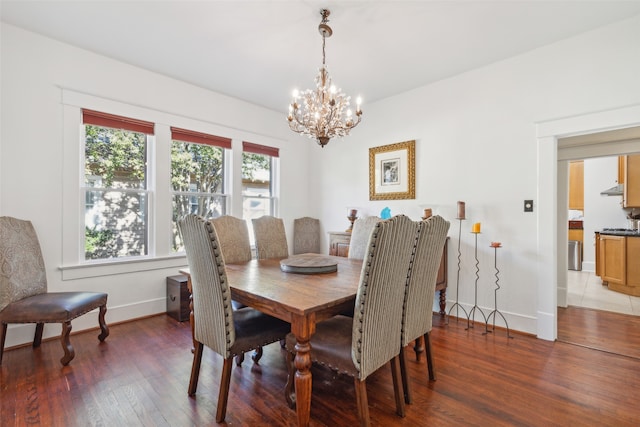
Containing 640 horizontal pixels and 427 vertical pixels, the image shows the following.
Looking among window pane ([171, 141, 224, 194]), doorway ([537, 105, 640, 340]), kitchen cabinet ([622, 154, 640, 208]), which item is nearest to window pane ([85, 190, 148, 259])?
window pane ([171, 141, 224, 194])

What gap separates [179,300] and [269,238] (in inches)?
46.6

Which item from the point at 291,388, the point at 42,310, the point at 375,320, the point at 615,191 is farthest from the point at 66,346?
the point at 615,191

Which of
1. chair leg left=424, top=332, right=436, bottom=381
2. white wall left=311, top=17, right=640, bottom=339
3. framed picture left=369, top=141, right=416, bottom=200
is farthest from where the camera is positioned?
framed picture left=369, top=141, right=416, bottom=200

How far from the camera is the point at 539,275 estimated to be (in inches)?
113

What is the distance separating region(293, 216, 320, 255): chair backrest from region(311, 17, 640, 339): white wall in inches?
54.9

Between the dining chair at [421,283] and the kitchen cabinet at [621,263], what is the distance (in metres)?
4.22

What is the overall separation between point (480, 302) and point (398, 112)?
2.50m

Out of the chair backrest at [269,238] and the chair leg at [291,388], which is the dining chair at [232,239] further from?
the chair leg at [291,388]

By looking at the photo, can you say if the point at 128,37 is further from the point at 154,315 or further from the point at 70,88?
the point at 154,315

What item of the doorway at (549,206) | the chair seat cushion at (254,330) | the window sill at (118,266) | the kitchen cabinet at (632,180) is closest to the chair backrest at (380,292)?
the chair seat cushion at (254,330)

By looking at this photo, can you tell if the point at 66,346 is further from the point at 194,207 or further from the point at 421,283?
the point at 421,283

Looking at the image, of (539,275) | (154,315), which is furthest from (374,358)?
(154,315)

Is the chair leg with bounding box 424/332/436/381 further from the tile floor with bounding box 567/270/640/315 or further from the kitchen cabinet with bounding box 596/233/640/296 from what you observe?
the kitchen cabinet with bounding box 596/233/640/296

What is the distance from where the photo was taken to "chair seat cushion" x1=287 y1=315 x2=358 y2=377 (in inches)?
59.4
